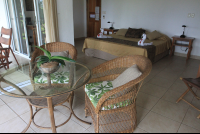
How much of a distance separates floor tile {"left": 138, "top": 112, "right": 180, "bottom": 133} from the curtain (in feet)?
9.51

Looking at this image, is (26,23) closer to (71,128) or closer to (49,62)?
(49,62)

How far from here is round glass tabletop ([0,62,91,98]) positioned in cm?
138

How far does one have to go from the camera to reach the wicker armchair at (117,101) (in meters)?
1.46

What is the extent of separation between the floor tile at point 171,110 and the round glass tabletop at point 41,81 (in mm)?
1142

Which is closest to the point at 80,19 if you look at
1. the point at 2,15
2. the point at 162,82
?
the point at 2,15

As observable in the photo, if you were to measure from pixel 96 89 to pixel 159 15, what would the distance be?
4300mm

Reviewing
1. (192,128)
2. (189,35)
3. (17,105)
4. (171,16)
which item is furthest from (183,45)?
(17,105)

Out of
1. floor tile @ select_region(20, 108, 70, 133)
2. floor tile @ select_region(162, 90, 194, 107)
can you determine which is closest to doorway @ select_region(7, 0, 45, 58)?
floor tile @ select_region(20, 108, 70, 133)

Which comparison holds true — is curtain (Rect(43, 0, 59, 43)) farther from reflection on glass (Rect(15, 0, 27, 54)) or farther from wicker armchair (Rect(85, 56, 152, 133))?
wicker armchair (Rect(85, 56, 152, 133))

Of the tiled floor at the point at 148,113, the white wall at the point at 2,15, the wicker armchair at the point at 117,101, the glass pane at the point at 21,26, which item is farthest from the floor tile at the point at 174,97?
the white wall at the point at 2,15

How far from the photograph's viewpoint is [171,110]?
209 cm

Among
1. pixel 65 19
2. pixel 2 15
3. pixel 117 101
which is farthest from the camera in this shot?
pixel 2 15

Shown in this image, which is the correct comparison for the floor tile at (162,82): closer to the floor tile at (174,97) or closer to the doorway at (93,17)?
the floor tile at (174,97)

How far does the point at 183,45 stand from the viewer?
447 cm
